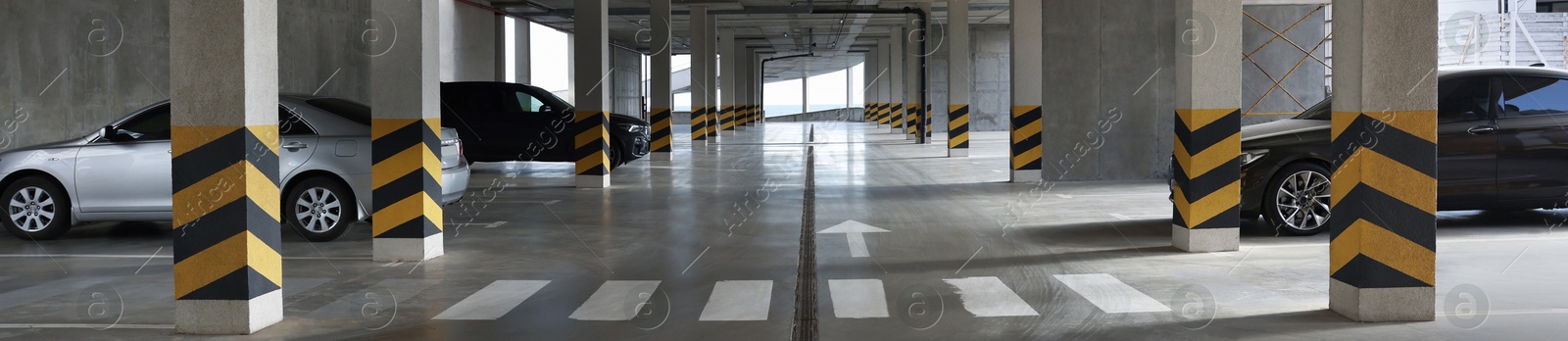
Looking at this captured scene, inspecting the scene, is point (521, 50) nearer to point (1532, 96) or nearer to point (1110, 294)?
point (1532, 96)

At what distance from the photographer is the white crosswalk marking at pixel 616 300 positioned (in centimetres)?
611

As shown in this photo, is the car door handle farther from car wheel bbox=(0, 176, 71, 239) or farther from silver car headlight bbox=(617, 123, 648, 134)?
silver car headlight bbox=(617, 123, 648, 134)

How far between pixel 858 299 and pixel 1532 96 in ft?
20.0

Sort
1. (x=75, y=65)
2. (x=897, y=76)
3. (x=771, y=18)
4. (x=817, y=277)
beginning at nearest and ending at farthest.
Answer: (x=817, y=277) → (x=75, y=65) → (x=771, y=18) → (x=897, y=76)

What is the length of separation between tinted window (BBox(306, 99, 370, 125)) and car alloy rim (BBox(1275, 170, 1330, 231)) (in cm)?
705

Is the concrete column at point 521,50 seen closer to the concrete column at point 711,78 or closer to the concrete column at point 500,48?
the concrete column at point 500,48

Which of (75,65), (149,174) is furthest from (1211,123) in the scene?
(75,65)

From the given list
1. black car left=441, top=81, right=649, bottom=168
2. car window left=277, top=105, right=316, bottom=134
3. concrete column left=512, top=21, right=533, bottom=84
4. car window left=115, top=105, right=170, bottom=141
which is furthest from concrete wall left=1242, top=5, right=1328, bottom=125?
concrete column left=512, top=21, right=533, bottom=84

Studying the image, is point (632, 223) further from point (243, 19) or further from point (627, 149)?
point (627, 149)

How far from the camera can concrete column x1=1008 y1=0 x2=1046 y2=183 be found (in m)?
16.0

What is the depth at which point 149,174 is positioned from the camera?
369 inches

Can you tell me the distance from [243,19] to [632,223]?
5.58 m

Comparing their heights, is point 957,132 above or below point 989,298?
above

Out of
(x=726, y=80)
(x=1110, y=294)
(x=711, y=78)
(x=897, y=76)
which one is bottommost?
(x=1110, y=294)
